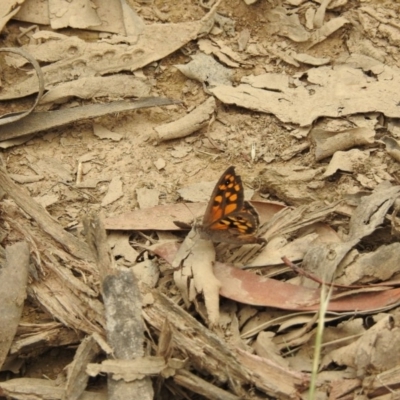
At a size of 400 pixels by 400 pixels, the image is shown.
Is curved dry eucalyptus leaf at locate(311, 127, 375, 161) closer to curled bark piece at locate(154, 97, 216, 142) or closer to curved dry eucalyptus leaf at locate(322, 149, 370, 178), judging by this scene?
curved dry eucalyptus leaf at locate(322, 149, 370, 178)

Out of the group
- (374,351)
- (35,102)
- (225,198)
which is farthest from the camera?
(35,102)

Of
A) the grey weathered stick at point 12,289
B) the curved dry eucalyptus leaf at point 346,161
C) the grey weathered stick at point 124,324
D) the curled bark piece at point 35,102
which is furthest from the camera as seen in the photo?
the curled bark piece at point 35,102

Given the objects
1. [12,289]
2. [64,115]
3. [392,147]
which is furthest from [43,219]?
[392,147]

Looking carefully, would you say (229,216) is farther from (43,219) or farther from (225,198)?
(43,219)

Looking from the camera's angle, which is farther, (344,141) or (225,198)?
(344,141)

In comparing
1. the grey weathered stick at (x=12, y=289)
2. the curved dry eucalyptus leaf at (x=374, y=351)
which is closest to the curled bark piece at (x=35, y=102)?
the grey weathered stick at (x=12, y=289)

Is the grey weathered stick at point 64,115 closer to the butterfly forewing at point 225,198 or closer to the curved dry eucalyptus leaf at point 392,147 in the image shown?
the butterfly forewing at point 225,198
